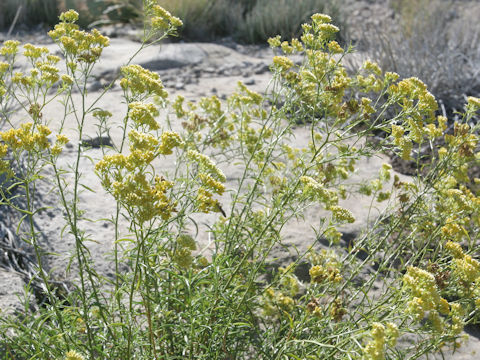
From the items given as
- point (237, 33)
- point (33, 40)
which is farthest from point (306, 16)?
point (33, 40)

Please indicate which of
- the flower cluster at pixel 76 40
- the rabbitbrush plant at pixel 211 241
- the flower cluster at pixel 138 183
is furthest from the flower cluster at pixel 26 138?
the flower cluster at pixel 76 40

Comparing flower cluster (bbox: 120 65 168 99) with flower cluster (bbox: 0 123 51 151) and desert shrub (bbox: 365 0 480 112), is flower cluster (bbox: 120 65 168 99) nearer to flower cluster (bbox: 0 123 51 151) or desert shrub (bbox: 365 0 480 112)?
flower cluster (bbox: 0 123 51 151)

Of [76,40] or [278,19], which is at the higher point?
[76,40]

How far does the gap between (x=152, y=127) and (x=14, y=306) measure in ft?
4.77

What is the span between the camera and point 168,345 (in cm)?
247

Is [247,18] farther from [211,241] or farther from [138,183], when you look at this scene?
[138,183]

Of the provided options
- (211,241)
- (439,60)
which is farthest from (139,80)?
(439,60)

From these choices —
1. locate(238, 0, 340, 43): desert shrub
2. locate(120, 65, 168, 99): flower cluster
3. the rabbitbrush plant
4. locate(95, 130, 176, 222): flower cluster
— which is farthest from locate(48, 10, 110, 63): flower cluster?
locate(238, 0, 340, 43): desert shrub

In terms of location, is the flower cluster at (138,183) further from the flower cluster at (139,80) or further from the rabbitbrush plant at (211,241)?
the flower cluster at (139,80)

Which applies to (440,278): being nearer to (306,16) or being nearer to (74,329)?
(74,329)

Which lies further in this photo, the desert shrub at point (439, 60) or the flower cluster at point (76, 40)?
the desert shrub at point (439, 60)

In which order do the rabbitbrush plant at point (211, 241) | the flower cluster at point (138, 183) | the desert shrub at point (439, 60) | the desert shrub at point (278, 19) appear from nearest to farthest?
the flower cluster at point (138, 183)
the rabbitbrush plant at point (211, 241)
the desert shrub at point (439, 60)
the desert shrub at point (278, 19)

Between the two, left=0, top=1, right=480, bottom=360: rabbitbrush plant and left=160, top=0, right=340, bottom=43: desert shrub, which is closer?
left=0, top=1, right=480, bottom=360: rabbitbrush plant

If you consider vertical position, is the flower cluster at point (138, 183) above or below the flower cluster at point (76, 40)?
below
